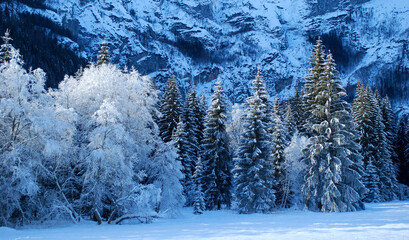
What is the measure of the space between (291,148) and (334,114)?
29.8 feet

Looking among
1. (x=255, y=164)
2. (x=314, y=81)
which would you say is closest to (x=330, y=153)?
(x=255, y=164)

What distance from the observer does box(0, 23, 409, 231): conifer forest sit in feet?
51.4

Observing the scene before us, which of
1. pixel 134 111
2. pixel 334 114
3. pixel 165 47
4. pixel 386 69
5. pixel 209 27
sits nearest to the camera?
pixel 134 111

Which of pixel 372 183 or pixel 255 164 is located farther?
pixel 372 183

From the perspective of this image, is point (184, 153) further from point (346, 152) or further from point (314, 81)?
point (346, 152)

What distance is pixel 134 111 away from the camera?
73.1ft

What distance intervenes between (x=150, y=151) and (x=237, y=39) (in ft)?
566

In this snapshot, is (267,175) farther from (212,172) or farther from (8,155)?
(8,155)

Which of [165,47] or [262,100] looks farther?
[165,47]

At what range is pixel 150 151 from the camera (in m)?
23.4

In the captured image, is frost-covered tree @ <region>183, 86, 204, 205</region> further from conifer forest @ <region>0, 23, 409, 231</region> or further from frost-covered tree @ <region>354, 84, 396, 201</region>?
frost-covered tree @ <region>354, 84, 396, 201</region>

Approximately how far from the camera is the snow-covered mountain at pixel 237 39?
145125 millimetres

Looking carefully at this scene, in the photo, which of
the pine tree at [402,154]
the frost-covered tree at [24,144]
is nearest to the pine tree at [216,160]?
the frost-covered tree at [24,144]

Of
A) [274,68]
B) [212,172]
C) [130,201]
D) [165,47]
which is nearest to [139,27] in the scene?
[165,47]
